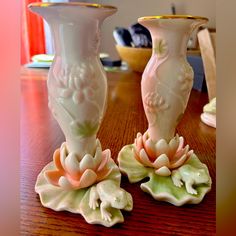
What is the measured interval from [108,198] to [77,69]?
0.14 meters

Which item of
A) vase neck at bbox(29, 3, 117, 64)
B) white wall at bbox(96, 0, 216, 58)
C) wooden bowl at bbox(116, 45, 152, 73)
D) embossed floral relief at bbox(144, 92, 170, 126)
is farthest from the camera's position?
white wall at bbox(96, 0, 216, 58)

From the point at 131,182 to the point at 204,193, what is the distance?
10cm

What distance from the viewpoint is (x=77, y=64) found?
0.34 m

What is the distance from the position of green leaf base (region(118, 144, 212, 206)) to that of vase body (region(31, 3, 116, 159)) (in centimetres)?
10

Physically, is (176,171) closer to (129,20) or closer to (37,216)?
(37,216)

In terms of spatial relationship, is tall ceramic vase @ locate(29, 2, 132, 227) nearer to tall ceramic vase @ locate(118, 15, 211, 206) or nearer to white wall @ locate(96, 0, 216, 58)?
tall ceramic vase @ locate(118, 15, 211, 206)

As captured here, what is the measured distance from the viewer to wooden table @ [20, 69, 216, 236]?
0.33 metres

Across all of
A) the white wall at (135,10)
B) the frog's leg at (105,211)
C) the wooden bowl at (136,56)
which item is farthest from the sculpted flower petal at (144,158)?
the white wall at (135,10)

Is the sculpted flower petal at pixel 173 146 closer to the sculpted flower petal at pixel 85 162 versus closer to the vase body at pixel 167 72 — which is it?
the vase body at pixel 167 72

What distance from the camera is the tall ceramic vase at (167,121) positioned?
0.39 m

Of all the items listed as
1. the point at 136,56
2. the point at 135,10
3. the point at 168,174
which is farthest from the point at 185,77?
the point at 135,10

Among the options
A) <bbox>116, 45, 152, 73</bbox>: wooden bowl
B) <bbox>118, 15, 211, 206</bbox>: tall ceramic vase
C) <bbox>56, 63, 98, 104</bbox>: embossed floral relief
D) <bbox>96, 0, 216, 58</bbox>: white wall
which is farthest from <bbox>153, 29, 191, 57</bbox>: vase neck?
<bbox>96, 0, 216, 58</bbox>: white wall

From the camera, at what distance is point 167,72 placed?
0.41m
